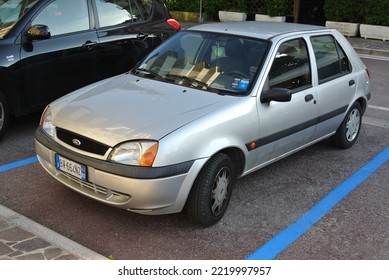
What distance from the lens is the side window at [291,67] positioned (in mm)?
4203

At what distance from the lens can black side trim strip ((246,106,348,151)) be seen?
154 inches

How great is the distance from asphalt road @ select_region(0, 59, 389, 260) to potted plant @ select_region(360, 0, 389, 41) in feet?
32.5

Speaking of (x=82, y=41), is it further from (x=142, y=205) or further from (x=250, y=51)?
(x=142, y=205)

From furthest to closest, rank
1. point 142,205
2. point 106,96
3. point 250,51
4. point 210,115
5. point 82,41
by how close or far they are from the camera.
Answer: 1. point 82,41
2. point 250,51
3. point 106,96
4. point 210,115
5. point 142,205

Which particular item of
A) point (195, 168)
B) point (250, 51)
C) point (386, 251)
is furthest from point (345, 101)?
point (195, 168)

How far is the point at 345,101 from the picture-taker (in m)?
5.09

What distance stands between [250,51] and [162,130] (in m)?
1.40

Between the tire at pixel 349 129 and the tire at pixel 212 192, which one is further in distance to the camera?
the tire at pixel 349 129

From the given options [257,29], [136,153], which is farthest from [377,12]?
[136,153]

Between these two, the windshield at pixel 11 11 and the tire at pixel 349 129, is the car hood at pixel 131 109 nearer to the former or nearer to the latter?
the windshield at pixel 11 11

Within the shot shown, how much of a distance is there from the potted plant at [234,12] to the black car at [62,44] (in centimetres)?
996

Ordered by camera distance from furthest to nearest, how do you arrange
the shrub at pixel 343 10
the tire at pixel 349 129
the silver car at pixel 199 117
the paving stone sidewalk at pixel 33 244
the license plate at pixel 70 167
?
the shrub at pixel 343 10 < the tire at pixel 349 129 < the license plate at pixel 70 167 < the silver car at pixel 199 117 < the paving stone sidewalk at pixel 33 244

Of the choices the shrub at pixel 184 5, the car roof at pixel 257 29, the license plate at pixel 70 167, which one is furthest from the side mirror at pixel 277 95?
the shrub at pixel 184 5

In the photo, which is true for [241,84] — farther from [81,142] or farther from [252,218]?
[81,142]
